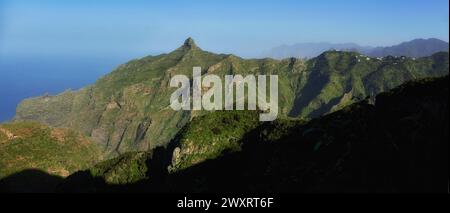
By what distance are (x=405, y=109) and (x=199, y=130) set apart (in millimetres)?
62152

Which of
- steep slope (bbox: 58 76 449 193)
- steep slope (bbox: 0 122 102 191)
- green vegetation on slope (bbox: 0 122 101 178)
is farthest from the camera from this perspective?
green vegetation on slope (bbox: 0 122 101 178)

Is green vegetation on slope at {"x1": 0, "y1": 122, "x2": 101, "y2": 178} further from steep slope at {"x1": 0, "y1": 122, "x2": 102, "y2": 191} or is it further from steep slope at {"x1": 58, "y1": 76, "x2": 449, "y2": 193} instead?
steep slope at {"x1": 58, "y1": 76, "x2": 449, "y2": 193}

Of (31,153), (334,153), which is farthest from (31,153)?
(334,153)

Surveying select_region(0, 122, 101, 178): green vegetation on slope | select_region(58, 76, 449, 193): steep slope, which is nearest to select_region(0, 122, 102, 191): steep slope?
select_region(0, 122, 101, 178): green vegetation on slope

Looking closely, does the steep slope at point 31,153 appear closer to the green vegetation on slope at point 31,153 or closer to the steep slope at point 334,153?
the green vegetation on slope at point 31,153

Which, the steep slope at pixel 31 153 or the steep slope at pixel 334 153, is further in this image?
the steep slope at pixel 31 153

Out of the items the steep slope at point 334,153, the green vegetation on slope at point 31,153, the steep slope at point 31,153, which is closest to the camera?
the steep slope at point 334,153

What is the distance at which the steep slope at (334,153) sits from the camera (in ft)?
230

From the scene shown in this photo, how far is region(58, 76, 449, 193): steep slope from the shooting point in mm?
70125

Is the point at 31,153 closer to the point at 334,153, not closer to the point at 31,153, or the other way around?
the point at 31,153

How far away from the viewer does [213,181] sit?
4291 inches

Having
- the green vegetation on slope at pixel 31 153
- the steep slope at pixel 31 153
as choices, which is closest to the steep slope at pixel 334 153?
the steep slope at pixel 31 153

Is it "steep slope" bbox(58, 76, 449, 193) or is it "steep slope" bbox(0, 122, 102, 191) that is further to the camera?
"steep slope" bbox(0, 122, 102, 191)
